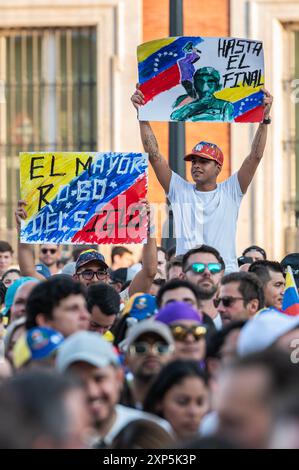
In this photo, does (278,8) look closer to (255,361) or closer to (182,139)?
(182,139)

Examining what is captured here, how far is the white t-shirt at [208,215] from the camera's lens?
430 inches

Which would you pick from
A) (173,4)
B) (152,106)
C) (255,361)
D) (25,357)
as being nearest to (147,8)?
(173,4)

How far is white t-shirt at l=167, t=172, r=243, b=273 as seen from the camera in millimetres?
10914

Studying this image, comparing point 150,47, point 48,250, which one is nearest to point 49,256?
point 48,250

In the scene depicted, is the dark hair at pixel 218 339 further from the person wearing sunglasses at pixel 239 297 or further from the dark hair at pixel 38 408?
the dark hair at pixel 38 408

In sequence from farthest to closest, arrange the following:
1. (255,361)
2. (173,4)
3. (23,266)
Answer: (173,4)
(23,266)
(255,361)

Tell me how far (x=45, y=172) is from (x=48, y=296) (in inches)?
146

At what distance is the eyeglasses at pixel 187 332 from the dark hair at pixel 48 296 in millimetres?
574

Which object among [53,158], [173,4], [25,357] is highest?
[173,4]

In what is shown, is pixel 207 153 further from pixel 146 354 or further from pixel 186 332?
pixel 146 354

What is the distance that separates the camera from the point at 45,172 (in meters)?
11.5

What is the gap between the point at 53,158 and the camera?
453 inches

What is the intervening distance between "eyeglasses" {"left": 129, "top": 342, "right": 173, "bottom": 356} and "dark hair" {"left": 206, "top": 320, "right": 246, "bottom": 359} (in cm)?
32

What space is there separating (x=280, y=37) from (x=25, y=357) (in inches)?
709
